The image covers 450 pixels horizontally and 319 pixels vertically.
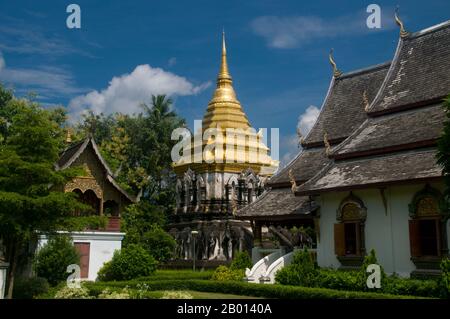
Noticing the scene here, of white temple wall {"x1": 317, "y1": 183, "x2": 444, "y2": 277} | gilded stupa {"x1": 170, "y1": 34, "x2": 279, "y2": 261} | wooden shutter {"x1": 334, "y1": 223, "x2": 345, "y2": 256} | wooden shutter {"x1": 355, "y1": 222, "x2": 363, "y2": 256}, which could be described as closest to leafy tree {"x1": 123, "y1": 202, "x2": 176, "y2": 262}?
gilded stupa {"x1": 170, "y1": 34, "x2": 279, "y2": 261}

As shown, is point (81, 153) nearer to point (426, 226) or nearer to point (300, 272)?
point (300, 272)

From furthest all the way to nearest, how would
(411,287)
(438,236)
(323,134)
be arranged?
(323,134) → (438,236) → (411,287)

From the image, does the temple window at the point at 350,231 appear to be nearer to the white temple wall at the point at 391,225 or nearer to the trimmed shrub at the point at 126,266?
the white temple wall at the point at 391,225

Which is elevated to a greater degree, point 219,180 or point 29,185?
point 219,180

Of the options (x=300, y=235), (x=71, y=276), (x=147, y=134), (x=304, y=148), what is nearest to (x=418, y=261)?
(x=304, y=148)

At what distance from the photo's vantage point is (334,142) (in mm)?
23953

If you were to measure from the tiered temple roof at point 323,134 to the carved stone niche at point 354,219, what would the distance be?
2.38 m

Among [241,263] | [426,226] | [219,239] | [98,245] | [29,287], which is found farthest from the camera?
[219,239]

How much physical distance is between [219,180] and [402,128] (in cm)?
1919

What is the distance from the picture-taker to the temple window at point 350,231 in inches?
742

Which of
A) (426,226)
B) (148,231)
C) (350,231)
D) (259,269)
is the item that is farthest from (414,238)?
(148,231)

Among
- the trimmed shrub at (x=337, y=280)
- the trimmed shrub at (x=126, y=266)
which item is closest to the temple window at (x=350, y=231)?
the trimmed shrub at (x=337, y=280)

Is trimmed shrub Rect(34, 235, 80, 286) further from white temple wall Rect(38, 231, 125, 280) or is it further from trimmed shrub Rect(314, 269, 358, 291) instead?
trimmed shrub Rect(314, 269, 358, 291)

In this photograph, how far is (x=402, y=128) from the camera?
19672 millimetres
